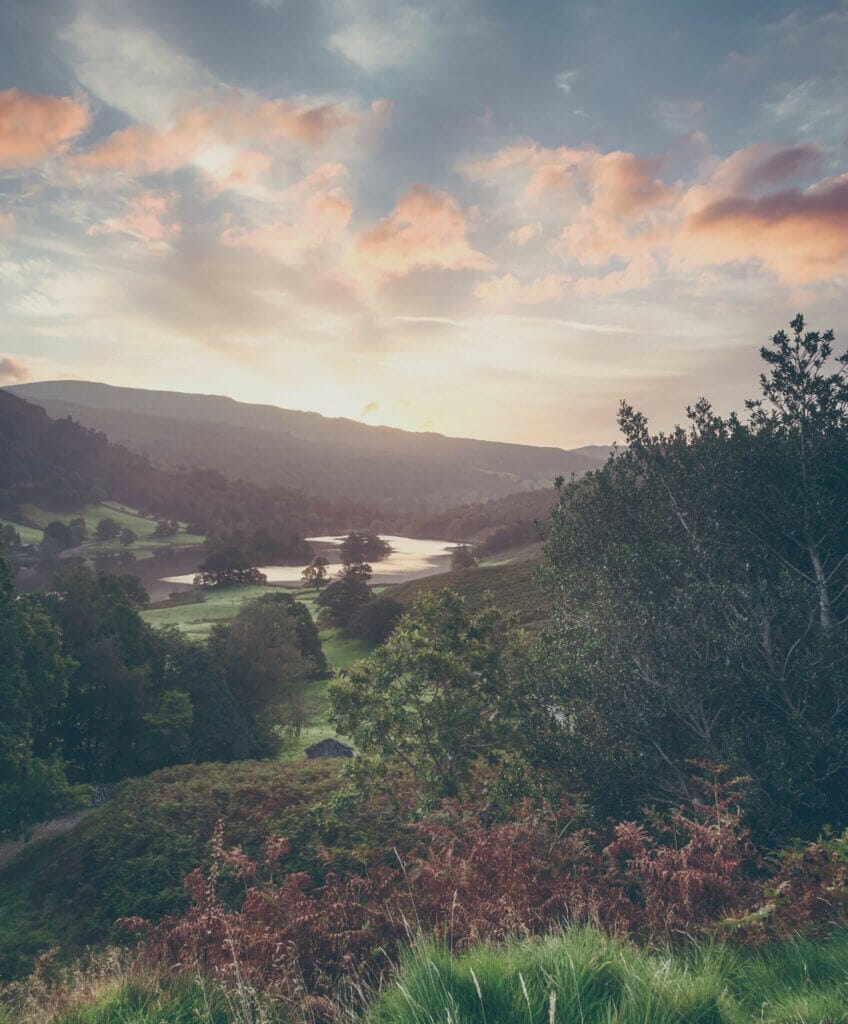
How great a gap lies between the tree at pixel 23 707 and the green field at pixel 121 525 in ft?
457

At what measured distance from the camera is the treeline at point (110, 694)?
2298 cm

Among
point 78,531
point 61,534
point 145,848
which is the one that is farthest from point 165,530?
point 145,848

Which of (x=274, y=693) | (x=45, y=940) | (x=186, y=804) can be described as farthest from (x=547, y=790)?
(x=274, y=693)

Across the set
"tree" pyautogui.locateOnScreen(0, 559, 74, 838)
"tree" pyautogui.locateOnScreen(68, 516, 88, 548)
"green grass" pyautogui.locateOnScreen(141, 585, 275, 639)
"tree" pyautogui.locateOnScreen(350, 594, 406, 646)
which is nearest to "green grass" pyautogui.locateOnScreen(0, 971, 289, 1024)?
"tree" pyautogui.locateOnScreen(0, 559, 74, 838)

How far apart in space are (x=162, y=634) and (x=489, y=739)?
26978mm

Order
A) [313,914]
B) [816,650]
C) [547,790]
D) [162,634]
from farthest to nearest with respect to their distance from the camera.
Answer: [162,634], [547,790], [816,650], [313,914]

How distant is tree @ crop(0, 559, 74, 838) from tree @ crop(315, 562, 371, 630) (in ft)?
162

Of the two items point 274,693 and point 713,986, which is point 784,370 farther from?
point 274,693

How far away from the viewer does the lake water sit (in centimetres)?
12319

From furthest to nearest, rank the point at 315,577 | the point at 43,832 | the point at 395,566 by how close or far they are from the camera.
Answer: the point at 395,566 < the point at 315,577 < the point at 43,832

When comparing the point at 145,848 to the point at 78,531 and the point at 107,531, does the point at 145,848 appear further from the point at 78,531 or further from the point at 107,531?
the point at 78,531

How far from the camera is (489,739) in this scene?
18594 mm

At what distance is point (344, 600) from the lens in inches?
2968

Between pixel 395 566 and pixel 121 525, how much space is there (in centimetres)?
9548
